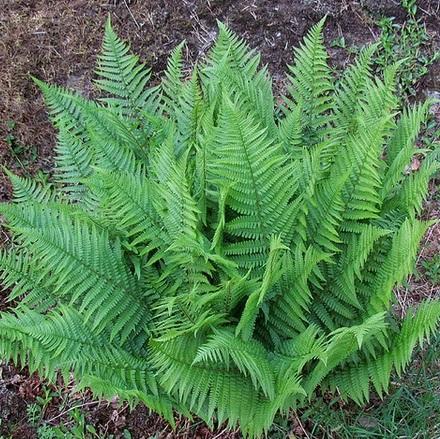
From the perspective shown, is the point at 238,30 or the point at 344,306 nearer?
the point at 344,306

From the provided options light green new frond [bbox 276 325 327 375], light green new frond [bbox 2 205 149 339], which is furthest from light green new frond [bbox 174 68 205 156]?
light green new frond [bbox 276 325 327 375]

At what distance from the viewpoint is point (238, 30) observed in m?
4.01

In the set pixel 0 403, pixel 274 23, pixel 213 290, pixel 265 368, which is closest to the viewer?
pixel 265 368

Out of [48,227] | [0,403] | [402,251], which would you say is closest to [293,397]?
[402,251]

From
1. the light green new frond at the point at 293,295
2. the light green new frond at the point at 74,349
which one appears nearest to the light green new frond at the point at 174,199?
the light green new frond at the point at 293,295

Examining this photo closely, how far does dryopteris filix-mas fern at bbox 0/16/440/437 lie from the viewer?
2422 mm

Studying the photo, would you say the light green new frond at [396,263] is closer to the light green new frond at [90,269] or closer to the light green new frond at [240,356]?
the light green new frond at [240,356]

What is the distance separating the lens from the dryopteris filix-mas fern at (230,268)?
2422 millimetres

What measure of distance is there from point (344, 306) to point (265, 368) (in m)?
0.50

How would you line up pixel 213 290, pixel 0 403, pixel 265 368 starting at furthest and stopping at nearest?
pixel 0 403
pixel 213 290
pixel 265 368

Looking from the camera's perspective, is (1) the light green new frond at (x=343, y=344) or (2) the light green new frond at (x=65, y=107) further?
(2) the light green new frond at (x=65, y=107)

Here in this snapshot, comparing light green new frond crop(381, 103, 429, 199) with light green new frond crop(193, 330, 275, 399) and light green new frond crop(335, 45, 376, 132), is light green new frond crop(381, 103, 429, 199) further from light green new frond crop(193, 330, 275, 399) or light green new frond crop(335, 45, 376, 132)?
light green new frond crop(193, 330, 275, 399)

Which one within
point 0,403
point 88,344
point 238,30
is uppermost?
point 238,30

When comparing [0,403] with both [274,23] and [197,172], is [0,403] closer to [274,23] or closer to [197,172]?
[197,172]
